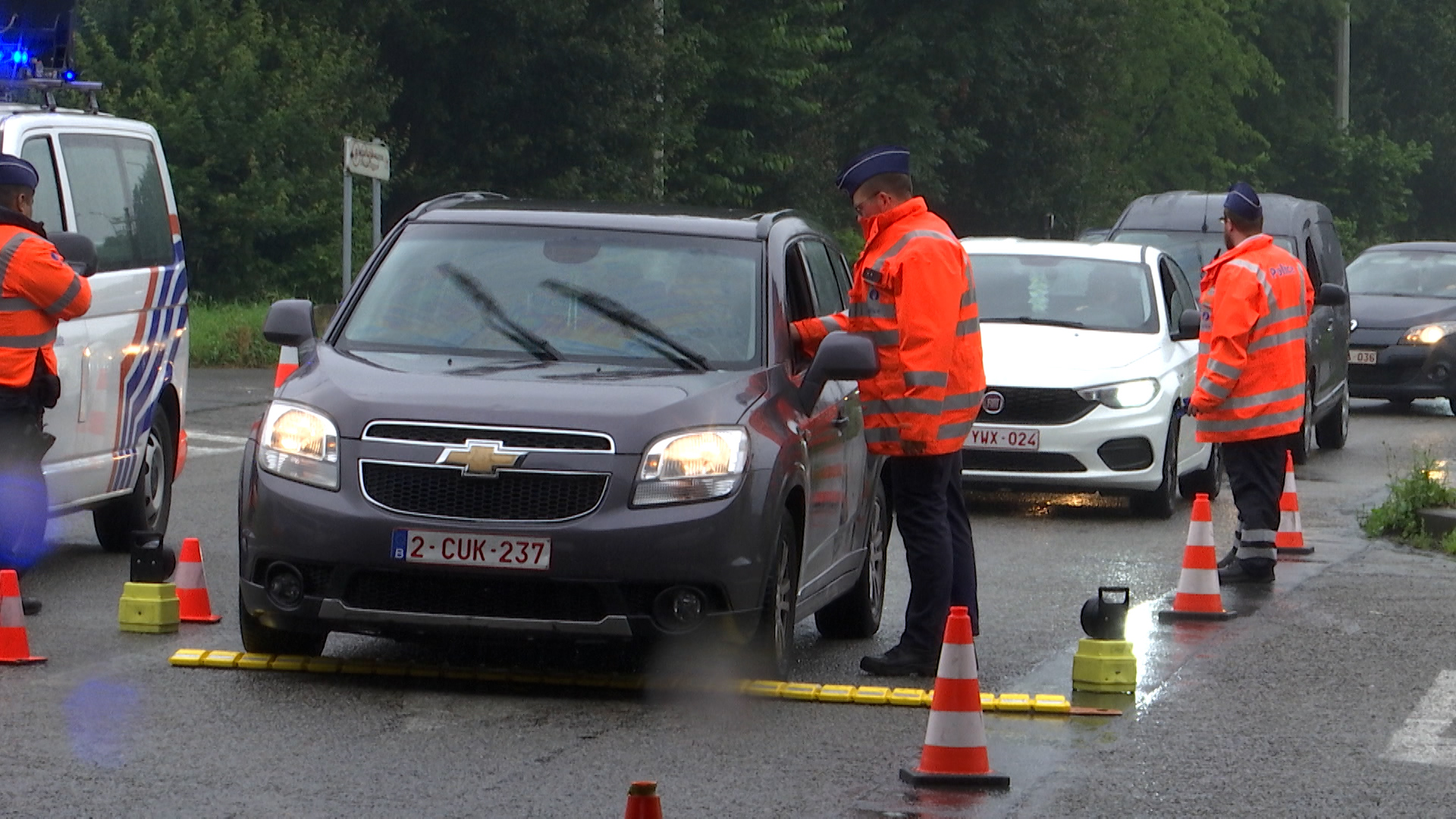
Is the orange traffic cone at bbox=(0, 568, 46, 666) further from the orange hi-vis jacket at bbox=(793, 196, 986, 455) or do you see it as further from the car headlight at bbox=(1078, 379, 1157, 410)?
the car headlight at bbox=(1078, 379, 1157, 410)

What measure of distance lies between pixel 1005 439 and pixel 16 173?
6515mm

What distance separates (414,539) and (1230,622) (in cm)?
414

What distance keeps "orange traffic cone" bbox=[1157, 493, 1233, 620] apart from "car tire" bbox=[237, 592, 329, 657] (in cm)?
380

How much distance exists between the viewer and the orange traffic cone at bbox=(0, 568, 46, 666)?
829cm

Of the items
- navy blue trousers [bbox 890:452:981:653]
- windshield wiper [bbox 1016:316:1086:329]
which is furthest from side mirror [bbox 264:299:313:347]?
windshield wiper [bbox 1016:316:1086:329]

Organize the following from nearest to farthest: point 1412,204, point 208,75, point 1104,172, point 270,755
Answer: point 270,755, point 208,75, point 1104,172, point 1412,204

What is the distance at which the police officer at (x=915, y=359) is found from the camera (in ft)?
28.2

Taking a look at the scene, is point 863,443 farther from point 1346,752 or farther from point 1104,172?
point 1104,172

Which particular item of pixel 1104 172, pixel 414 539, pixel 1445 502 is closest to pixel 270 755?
pixel 414 539

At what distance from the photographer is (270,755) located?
6887 millimetres

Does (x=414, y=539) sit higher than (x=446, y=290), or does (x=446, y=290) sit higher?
(x=446, y=290)

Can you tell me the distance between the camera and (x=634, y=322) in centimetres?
852

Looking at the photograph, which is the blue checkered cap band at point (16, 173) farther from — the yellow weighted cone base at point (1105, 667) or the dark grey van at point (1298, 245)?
the dark grey van at point (1298, 245)

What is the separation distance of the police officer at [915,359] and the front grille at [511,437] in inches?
53.0
